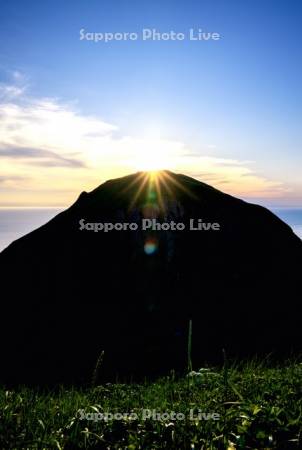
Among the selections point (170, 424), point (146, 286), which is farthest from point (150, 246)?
point (170, 424)

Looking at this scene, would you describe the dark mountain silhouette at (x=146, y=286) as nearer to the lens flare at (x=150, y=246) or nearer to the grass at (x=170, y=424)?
the lens flare at (x=150, y=246)

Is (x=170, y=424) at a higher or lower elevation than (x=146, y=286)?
lower

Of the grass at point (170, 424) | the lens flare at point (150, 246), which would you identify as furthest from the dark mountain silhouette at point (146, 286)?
the grass at point (170, 424)

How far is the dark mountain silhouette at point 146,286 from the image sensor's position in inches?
374

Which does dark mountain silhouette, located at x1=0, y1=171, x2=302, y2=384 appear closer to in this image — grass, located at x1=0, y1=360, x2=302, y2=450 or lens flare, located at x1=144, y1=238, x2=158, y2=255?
lens flare, located at x1=144, y1=238, x2=158, y2=255

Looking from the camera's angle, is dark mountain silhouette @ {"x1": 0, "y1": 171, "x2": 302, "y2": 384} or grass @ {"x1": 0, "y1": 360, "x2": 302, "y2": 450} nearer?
grass @ {"x1": 0, "y1": 360, "x2": 302, "y2": 450}

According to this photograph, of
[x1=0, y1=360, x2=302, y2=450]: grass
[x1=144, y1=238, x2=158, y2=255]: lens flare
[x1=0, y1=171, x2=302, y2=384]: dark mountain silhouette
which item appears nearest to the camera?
[x1=0, y1=360, x2=302, y2=450]: grass

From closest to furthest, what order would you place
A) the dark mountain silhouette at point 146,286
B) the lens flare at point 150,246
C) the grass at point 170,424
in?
1. the grass at point 170,424
2. the dark mountain silhouette at point 146,286
3. the lens flare at point 150,246

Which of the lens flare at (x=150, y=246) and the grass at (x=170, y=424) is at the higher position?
the lens flare at (x=150, y=246)

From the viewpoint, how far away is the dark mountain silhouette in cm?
949

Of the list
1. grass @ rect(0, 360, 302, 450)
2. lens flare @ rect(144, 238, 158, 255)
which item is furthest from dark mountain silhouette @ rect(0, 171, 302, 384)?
grass @ rect(0, 360, 302, 450)

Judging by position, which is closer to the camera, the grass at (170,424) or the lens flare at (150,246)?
the grass at (170,424)

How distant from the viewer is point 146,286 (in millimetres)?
10320

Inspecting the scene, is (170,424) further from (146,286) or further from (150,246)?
(150,246)
